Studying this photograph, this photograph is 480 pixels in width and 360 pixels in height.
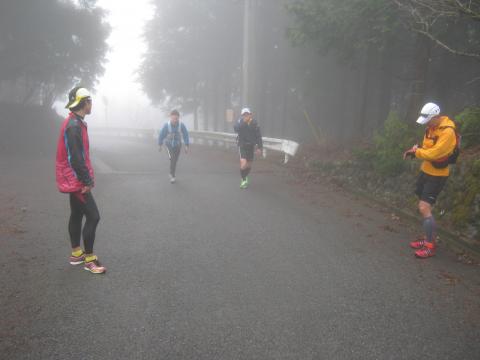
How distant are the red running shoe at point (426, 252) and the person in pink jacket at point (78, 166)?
397cm

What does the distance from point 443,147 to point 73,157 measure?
14.4 feet

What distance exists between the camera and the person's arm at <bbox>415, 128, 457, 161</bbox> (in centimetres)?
507

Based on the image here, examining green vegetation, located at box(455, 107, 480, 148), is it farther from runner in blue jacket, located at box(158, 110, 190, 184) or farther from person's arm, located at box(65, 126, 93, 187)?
person's arm, located at box(65, 126, 93, 187)

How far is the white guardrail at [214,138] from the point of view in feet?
48.0

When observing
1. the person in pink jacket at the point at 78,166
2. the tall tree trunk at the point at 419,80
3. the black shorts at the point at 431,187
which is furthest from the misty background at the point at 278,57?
the person in pink jacket at the point at 78,166

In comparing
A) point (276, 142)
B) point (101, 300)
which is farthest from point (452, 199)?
point (276, 142)

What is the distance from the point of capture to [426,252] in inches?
213

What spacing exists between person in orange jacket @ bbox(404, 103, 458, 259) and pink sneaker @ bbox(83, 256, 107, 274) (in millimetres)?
3964

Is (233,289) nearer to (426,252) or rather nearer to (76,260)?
(76,260)


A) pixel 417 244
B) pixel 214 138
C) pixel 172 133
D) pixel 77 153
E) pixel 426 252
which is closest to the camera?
pixel 77 153

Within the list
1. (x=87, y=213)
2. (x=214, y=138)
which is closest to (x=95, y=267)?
(x=87, y=213)

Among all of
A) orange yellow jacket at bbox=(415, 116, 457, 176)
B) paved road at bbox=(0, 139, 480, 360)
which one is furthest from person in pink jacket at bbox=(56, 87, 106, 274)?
orange yellow jacket at bbox=(415, 116, 457, 176)

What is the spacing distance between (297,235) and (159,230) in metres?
2.18

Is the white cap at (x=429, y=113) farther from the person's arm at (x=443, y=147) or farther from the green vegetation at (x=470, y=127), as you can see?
the green vegetation at (x=470, y=127)
